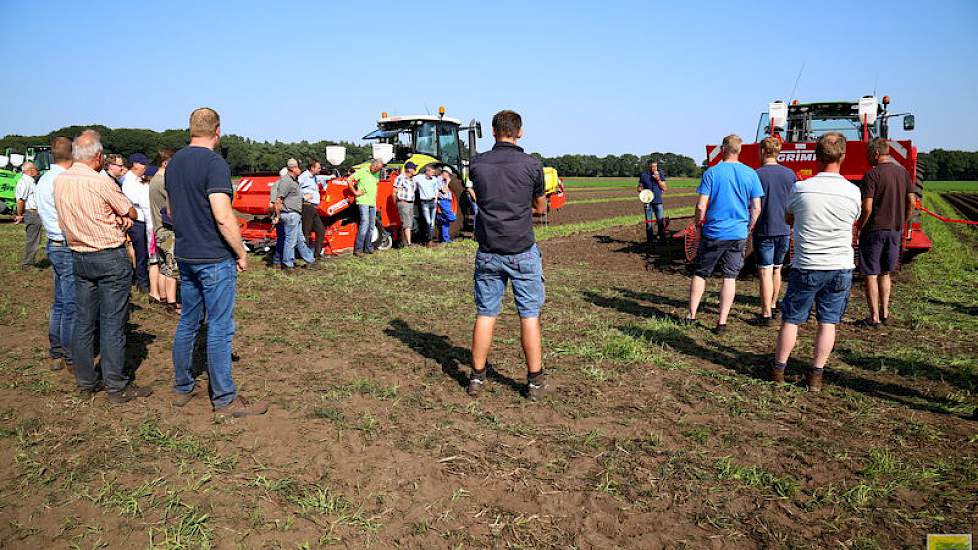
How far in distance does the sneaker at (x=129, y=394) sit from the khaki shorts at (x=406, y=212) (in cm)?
798

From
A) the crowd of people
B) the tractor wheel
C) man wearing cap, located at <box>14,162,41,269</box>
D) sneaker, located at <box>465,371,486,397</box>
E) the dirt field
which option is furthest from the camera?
the tractor wheel

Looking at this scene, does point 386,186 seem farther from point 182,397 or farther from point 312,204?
point 182,397

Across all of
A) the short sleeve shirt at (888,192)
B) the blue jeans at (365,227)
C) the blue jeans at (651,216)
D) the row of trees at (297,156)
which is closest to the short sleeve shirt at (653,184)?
the blue jeans at (651,216)

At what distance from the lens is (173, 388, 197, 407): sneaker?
14.6 ft

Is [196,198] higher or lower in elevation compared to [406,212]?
higher

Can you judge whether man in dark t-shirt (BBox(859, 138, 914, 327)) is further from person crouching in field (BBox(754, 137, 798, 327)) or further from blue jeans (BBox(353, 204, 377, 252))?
blue jeans (BBox(353, 204, 377, 252))

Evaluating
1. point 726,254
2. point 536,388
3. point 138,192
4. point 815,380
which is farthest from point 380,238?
point 815,380

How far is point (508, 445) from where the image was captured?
3848mm

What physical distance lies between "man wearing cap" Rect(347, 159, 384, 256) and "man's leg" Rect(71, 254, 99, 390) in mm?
6933

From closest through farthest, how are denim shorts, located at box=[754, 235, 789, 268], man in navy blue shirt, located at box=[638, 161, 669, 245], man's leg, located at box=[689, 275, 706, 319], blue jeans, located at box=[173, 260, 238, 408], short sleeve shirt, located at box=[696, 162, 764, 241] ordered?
blue jeans, located at box=[173, 260, 238, 408] → short sleeve shirt, located at box=[696, 162, 764, 241] → man's leg, located at box=[689, 275, 706, 319] → denim shorts, located at box=[754, 235, 789, 268] → man in navy blue shirt, located at box=[638, 161, 669, 245]

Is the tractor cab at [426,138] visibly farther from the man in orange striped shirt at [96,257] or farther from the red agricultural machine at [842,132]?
the man in orange striped shirt at [96,257]

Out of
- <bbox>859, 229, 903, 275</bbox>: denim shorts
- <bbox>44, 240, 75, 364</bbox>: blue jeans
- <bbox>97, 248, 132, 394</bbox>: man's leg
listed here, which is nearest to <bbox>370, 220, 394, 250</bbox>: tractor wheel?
<bbox>44, 240, 75, 364</bbox>: blue jeans

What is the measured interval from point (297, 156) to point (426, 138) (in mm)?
32810

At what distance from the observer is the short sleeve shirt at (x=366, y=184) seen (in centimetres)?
1117
